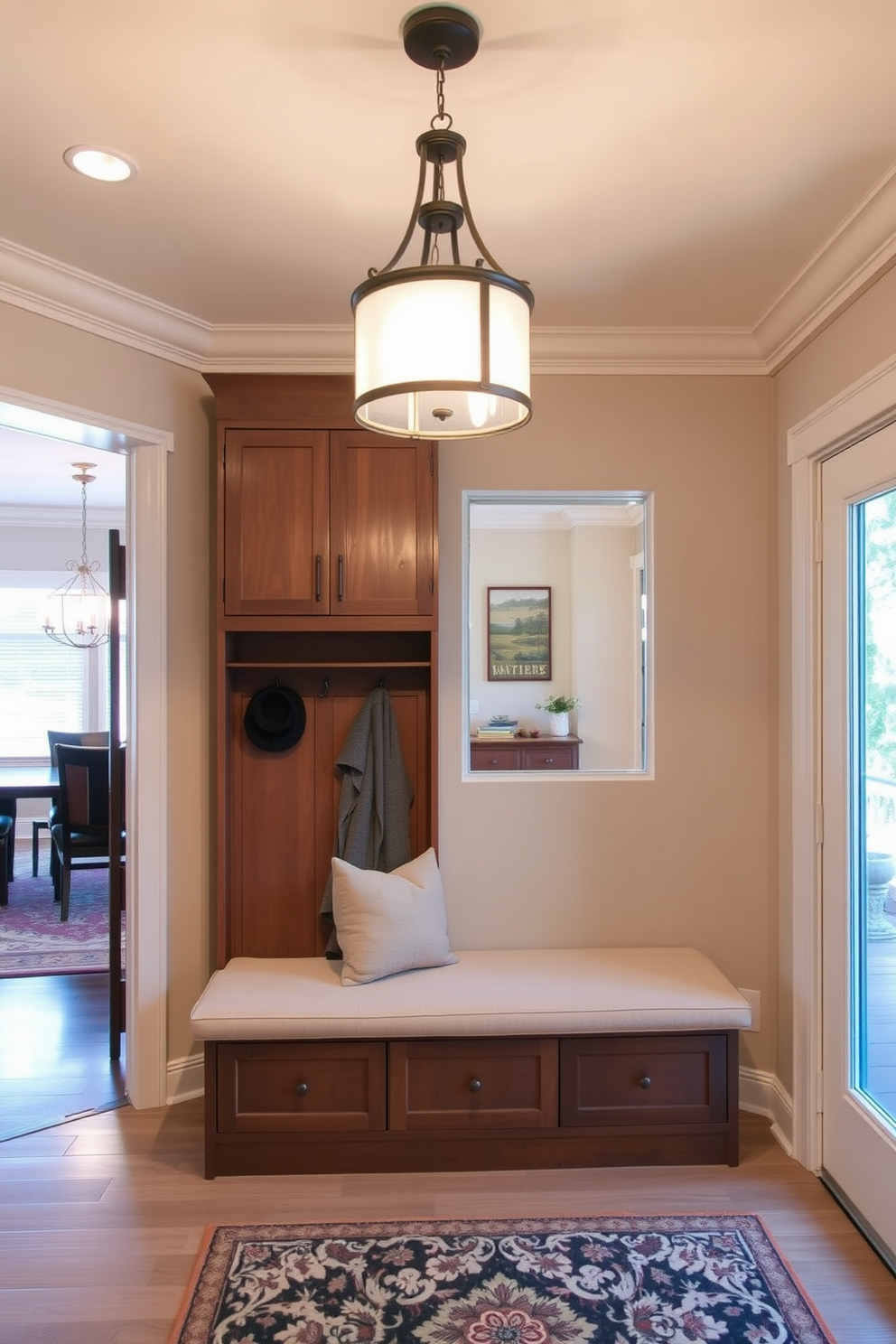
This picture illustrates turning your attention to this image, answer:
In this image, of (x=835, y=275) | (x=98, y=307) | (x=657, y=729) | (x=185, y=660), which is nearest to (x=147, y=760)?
(x=185, y=660)

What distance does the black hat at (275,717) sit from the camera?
3215 millimetres

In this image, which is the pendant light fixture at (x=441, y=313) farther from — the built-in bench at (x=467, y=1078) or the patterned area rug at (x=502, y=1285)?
the patterned area rug at (x=502, y=1285)

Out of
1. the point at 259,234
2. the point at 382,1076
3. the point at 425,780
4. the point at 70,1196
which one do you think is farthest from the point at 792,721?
the point at 70,1196

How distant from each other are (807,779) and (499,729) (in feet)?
3.96

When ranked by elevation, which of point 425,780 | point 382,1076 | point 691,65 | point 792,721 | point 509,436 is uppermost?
point 691,65

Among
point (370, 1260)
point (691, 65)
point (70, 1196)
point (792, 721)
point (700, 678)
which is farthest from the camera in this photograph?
point (700, 678)

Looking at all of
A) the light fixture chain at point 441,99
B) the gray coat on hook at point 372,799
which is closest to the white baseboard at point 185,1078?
the gray coat on hook at point 372,799

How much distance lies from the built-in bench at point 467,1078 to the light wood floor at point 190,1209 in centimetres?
7

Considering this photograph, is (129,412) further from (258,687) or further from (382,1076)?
(382,1076)

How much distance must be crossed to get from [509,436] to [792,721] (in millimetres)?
1397

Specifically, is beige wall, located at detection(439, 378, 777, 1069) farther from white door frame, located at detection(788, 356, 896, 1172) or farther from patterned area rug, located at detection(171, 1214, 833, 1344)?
patterned area rug, located at detection(171, 1214, 833, 1344)

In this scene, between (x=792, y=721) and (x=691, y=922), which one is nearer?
(x=792, y=721)

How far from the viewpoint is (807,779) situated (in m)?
2.81

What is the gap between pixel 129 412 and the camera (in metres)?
3.02
